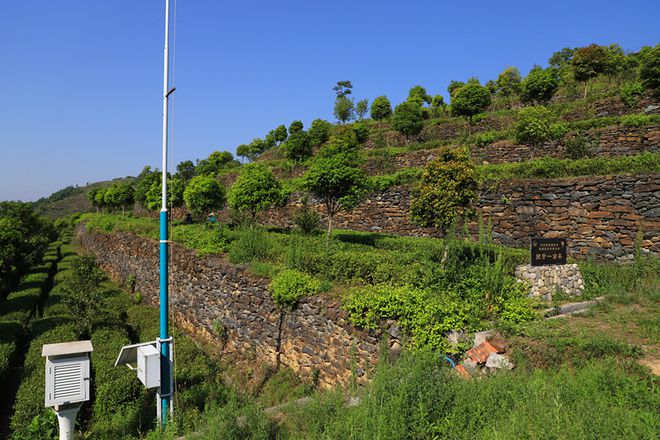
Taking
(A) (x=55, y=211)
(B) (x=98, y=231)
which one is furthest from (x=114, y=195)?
(A) (x=55, y=211)

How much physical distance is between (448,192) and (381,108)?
101 feet

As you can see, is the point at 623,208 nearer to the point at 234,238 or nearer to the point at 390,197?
the point at 390,197

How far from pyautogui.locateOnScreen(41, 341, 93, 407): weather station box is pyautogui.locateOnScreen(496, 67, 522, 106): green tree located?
102ft

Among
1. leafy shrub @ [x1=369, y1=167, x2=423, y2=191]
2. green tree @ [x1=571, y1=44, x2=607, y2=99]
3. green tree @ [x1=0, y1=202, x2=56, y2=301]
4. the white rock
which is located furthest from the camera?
green tree @ [x1=571, y1=44, x2=607, y2=99]

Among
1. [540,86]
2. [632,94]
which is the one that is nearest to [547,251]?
[632,94]

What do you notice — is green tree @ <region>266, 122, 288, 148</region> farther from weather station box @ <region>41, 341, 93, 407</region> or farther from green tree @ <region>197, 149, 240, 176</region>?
weather station box @ <region>41, 341, 93, 407</region>

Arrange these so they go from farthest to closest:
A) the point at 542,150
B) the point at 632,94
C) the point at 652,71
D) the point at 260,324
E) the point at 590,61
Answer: the point at 590,61, the point at 632,94, the point at 542,150, the point at 652,71, the point at 260,324

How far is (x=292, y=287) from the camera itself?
7.54m

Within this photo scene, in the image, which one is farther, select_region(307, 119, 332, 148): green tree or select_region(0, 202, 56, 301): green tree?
select_region(307, 119, 332, 148): green tree

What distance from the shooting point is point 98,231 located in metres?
26.7

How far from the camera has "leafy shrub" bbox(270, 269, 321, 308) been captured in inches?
292

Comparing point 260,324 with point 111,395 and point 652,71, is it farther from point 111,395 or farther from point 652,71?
point 652,71

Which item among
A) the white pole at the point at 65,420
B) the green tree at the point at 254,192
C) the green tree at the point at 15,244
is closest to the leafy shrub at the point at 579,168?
the green tree at the point at 254,192

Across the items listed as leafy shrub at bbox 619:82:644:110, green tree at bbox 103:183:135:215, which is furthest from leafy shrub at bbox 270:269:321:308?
green tree at bbox 103:183:135:215
